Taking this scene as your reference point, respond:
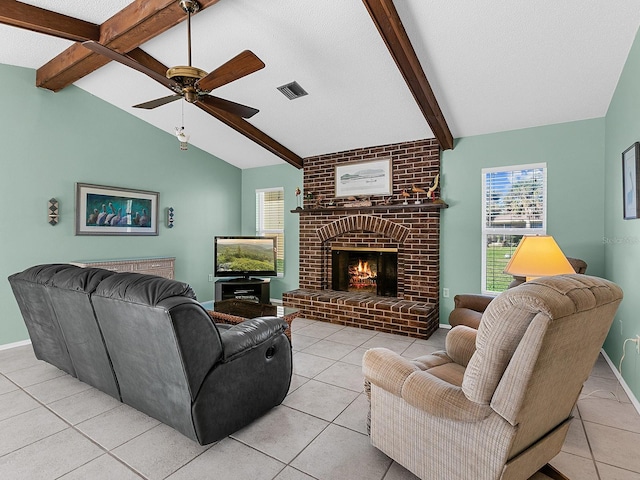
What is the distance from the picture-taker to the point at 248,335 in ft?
6.89

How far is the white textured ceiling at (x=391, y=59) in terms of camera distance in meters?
2.58

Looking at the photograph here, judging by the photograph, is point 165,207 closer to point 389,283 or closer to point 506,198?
point 389,283

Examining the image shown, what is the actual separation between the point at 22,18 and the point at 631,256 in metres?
5.08

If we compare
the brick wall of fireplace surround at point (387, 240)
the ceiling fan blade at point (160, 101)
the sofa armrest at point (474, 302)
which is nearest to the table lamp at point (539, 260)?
the sofa armrest at point (474, 302)

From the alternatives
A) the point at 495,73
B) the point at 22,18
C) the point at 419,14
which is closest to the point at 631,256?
the point at 495,73

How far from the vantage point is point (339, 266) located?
210 inches

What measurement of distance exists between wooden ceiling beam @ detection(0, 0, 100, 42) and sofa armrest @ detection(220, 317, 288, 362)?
2.97 metres

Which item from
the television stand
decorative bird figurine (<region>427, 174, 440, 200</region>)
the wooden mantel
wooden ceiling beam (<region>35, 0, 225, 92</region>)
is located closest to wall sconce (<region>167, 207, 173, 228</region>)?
the television stand

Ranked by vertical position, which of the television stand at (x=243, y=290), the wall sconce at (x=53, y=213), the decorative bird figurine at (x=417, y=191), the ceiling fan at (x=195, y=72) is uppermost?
the ceiling fan at (x=195, y=72)

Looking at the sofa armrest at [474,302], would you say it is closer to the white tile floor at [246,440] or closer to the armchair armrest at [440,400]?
the white tile floor at [246,440]

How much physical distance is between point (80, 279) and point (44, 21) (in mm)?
2273

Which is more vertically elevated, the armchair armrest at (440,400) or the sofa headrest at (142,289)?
the sofa headrest at (142,289)

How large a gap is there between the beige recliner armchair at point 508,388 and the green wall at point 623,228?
1424 millimetres

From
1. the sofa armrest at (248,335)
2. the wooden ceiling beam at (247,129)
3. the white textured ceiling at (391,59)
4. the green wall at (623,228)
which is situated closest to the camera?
the sofa armrest at (248,335)
